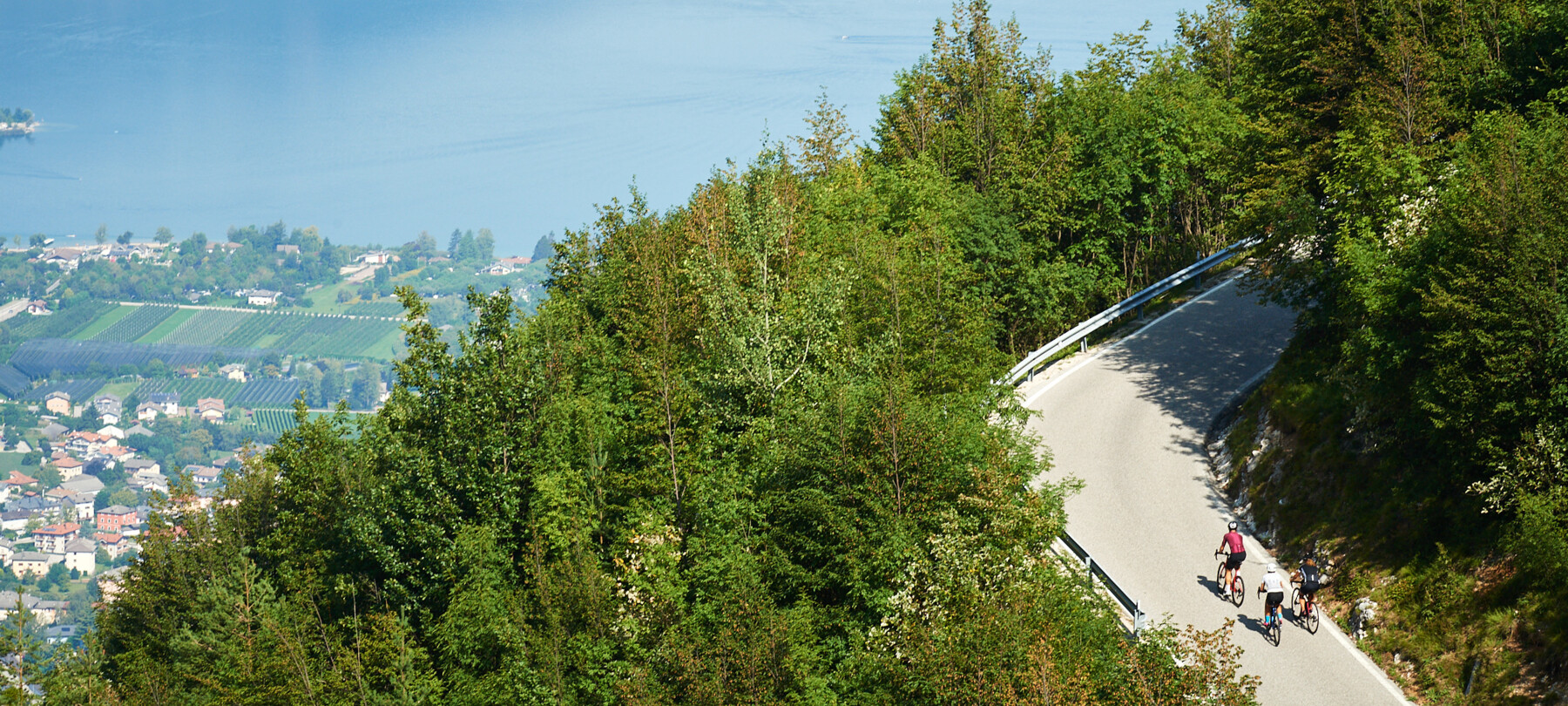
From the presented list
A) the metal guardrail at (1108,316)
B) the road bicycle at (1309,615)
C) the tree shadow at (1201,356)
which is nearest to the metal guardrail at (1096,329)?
the metal guardrail at (1108,316)

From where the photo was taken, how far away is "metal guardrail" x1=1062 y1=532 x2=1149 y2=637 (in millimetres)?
21297

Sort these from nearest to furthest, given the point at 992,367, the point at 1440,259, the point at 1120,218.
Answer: the point at 1440,259
the point at 992,367
the point at 1120,218

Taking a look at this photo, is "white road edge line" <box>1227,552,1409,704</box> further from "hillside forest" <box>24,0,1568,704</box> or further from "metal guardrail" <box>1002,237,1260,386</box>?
"metal guardrail" <box>1002,237,1260,386</box>

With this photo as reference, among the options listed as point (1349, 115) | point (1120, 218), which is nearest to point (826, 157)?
point (1120, 218)

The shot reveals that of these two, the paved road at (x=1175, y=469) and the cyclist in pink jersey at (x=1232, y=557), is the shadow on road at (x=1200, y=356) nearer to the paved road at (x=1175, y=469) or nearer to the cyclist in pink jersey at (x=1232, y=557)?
the paved road at (x=1175, y=469)

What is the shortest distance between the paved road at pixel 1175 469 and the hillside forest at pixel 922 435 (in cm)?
110

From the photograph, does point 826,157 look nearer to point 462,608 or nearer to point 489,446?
point 489,446

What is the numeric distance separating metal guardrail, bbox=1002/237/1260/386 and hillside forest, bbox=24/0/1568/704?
5.50 ft

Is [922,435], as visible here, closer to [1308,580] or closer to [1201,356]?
[1308,580]

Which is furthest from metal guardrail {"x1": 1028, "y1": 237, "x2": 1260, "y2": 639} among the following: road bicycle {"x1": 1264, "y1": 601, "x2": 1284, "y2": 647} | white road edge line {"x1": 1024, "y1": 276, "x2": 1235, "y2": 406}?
road bicycle {"x1": 1264, "y1": 601, "x2": 1284, "y2": 647}

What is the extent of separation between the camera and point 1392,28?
31.1 m

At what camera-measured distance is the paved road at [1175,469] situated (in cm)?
2125

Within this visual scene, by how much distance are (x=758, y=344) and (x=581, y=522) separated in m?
7.59

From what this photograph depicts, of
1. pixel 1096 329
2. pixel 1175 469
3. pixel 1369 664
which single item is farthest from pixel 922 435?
pixel 1096 329
